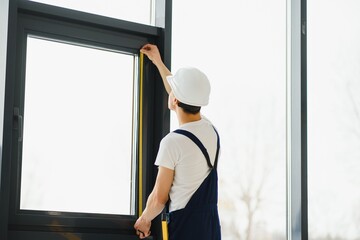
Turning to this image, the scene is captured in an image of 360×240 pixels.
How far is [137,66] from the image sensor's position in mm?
3131

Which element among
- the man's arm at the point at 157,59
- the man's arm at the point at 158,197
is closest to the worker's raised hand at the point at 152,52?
the man's arm at the point at 157,59

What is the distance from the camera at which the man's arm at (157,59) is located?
119 inches

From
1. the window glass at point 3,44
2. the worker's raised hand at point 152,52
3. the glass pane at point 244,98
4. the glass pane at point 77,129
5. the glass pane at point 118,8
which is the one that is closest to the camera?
the window glass at point 3,44

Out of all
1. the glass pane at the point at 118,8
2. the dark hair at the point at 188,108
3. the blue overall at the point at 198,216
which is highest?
the glass pane at the point at 118,8

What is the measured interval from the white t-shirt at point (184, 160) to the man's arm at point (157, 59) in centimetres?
35

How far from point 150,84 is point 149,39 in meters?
0.21

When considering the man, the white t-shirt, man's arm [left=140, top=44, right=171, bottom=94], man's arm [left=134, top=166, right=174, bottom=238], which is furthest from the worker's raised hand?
man's arm [left=134, top=166, right=174, bottom=238]

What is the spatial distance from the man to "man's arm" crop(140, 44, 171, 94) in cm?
23

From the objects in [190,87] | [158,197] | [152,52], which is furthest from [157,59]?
[158,197]

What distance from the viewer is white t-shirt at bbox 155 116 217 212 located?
268 cm

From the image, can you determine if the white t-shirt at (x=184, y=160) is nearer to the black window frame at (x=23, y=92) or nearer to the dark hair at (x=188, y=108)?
the dark hair at (x=188, y=108)
